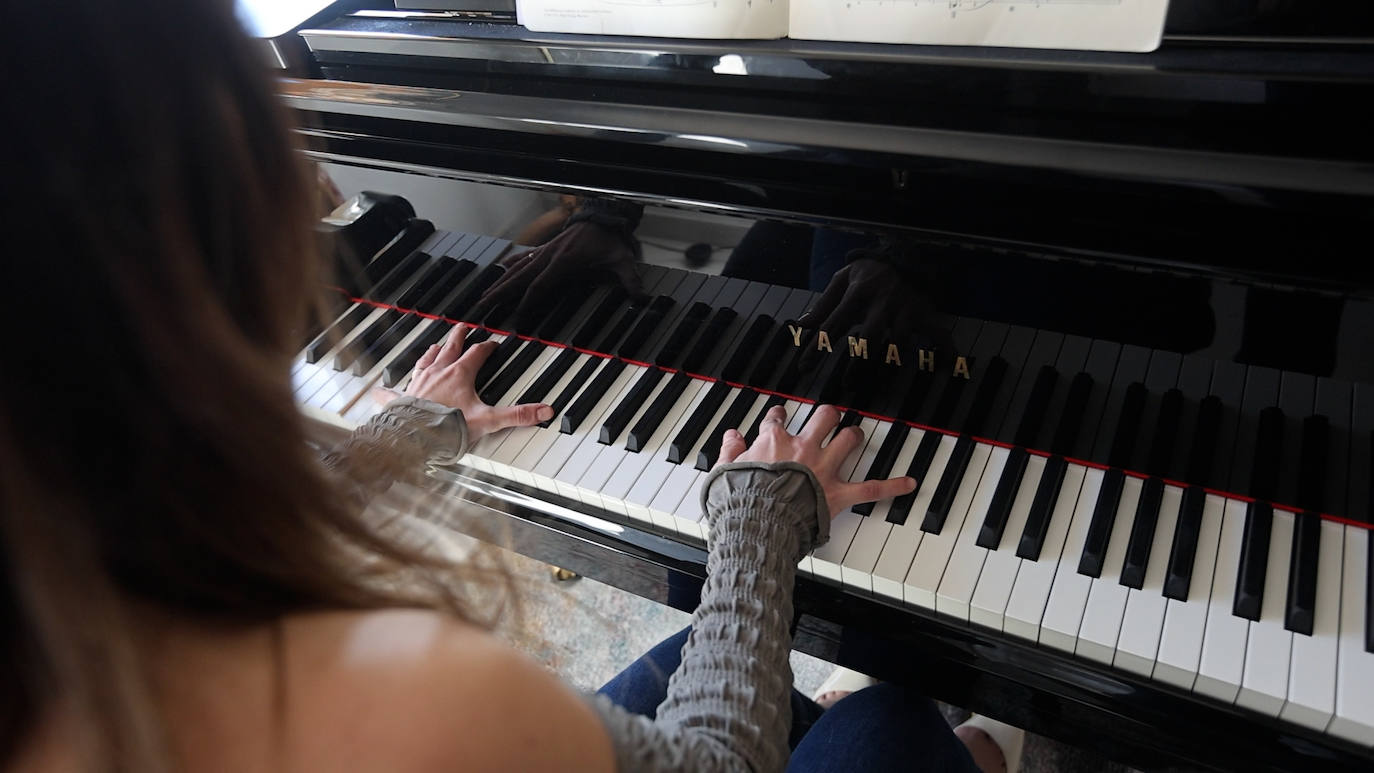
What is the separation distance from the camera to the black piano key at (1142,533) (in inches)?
40.6

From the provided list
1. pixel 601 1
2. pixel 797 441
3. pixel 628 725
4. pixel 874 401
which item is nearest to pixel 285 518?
pixel 628 725

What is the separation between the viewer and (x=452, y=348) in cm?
149

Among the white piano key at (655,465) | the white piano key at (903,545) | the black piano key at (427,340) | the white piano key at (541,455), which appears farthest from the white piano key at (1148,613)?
the black piano key at (427,340)

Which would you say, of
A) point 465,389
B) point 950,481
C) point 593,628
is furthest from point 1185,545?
point 593,628

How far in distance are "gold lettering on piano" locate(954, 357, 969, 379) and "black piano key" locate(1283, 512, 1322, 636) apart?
0.41 meters

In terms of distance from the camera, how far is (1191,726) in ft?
3.35

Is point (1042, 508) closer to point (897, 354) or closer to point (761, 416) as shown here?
point (897, 354)

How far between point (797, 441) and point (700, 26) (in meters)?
0.59

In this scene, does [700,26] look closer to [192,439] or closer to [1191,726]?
[192,439]

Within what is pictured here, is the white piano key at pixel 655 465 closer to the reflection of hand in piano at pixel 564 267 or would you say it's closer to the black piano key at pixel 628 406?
the black piano key at pixel 628 406

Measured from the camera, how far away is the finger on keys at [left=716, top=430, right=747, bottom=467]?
1.24m

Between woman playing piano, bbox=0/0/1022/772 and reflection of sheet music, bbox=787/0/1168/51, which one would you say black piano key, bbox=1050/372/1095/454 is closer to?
reflection of sheet music, bbox=787/0/1168/51

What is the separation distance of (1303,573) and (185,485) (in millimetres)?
1106

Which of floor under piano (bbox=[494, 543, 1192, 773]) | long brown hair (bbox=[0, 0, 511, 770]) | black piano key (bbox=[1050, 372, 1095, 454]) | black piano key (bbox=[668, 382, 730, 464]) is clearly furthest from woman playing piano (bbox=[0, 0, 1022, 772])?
floor under piano (bbox=[494, 543, 1192, 773])
